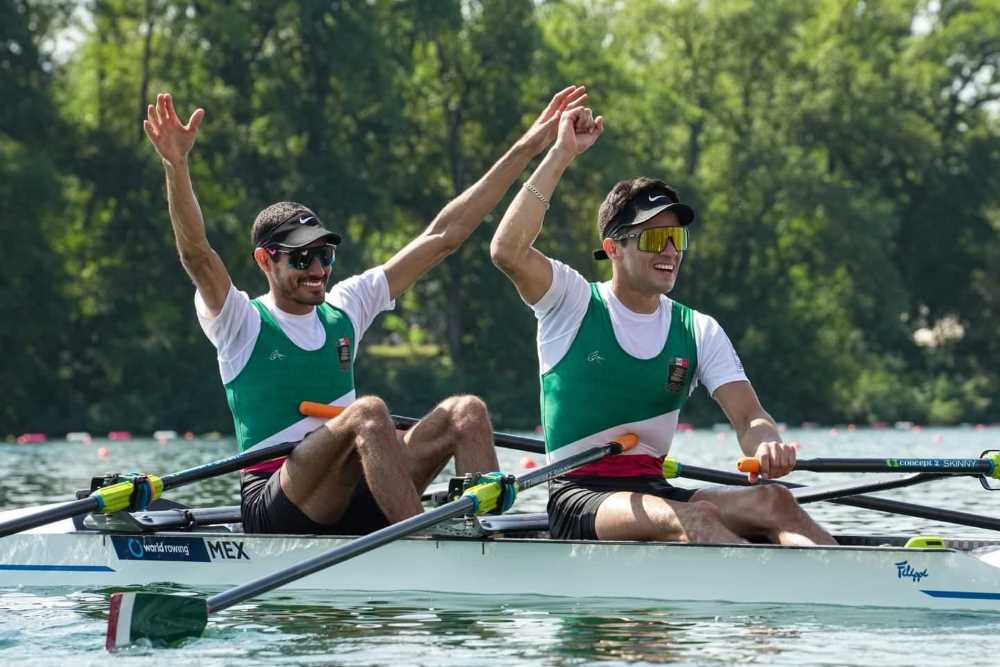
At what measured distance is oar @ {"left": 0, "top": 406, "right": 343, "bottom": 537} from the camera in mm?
8812

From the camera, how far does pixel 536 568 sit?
8.62m

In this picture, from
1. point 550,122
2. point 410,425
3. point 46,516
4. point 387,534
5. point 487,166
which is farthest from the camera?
point 487,166

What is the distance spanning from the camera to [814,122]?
161 feet

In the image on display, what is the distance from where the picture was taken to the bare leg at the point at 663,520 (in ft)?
27.2

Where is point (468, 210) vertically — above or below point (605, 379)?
above

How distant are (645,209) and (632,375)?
2.71 feet

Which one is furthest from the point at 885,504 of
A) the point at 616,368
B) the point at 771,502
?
the point at 616,368

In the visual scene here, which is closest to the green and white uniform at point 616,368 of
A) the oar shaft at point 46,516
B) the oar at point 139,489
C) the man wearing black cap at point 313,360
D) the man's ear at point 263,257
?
the man wearing black cap at point 313,360

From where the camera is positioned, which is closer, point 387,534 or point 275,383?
point 387,534

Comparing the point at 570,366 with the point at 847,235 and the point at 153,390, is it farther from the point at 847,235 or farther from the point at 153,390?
the point at 847,235

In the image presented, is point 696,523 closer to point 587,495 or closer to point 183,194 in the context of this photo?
point 587,495

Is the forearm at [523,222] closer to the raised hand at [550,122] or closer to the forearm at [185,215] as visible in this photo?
the raised hand at [550,122]

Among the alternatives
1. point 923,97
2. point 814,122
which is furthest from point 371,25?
point 923,97

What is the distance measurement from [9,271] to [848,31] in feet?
87.7
